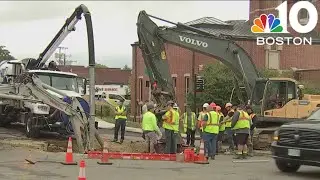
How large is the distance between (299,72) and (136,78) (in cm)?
1730

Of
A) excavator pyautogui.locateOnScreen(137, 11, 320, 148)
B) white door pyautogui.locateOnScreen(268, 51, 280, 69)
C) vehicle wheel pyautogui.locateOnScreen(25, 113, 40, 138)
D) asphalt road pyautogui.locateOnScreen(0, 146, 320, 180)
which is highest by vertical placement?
white door pyautogui.locateOnScreen(268, 51, 280, 69)

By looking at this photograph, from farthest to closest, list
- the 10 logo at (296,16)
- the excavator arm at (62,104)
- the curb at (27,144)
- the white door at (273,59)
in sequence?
the 10 logo at (296,16) → the white door at (273,59) → the curb at (27,144) → the excavator arm at (62,104)

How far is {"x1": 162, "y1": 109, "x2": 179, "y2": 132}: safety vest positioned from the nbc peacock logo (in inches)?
1326

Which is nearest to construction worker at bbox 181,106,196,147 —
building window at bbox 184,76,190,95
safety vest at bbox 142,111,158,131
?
safety vest at bbox 142,111,158,131

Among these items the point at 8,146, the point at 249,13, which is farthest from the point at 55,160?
the point at 249,13

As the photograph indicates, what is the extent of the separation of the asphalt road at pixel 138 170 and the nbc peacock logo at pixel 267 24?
36.1 meters

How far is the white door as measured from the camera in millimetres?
47906

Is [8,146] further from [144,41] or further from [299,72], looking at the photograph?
[299,72]

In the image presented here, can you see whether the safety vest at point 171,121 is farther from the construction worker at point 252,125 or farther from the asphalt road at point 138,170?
the construction worker at point 252,125

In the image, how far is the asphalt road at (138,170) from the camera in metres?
13.1

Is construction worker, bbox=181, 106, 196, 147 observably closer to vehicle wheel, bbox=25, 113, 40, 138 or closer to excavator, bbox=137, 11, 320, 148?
excavator, bbox=137, 11, 320, 148

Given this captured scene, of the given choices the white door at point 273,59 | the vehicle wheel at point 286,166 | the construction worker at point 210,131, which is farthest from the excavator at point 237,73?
the white door at point 273,59

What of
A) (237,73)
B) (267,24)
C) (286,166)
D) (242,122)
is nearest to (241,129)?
(242,122)

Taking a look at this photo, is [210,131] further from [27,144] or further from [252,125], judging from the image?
[27,144]
